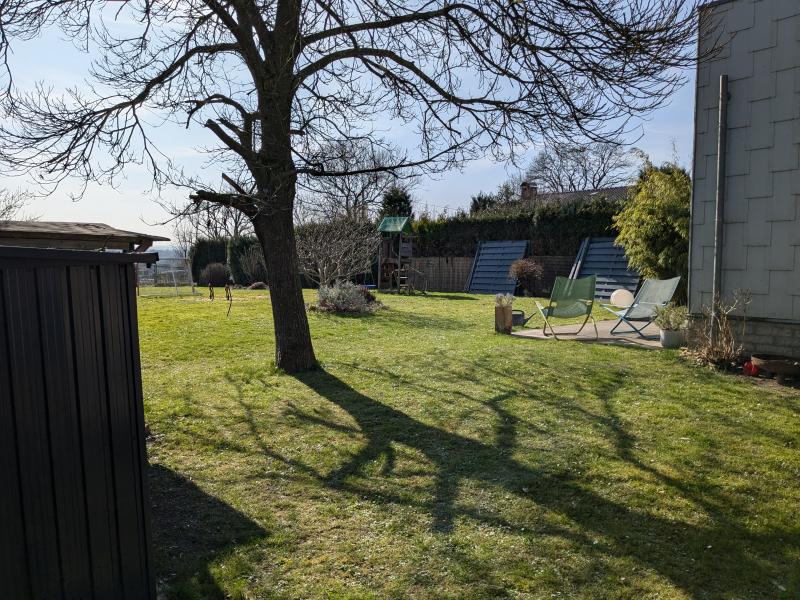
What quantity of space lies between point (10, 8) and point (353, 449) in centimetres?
541

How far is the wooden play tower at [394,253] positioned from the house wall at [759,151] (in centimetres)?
1422

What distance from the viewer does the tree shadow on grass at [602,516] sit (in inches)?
106

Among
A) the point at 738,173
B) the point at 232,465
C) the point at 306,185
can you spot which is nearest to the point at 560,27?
the point at 738,173

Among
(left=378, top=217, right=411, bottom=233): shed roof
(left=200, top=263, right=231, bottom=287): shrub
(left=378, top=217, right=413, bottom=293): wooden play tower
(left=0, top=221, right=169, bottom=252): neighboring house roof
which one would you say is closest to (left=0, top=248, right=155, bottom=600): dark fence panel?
(left=0, top=221, right=169, bottom=252): neighboring house roof

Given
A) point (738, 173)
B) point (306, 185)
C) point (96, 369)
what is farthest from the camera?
point (306, 185)

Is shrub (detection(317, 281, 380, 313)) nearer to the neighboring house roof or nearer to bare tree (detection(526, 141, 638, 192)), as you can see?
the neighboring house roof

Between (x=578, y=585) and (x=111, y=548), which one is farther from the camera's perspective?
(x=578, y=585)

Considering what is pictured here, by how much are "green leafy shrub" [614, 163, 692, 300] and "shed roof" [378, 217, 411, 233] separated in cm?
926

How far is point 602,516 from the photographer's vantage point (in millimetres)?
3256

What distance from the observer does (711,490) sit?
11.7 ft

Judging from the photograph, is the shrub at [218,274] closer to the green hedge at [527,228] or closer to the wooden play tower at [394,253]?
the wooden play tower at [394,253]

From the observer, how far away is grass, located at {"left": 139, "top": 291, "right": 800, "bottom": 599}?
Answer: 272cm

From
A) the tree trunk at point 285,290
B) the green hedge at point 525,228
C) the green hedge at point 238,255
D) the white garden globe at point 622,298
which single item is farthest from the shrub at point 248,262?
the tree trunk at point 285,290

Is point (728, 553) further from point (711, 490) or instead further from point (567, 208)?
point (567, 208)
